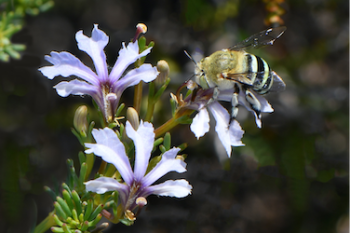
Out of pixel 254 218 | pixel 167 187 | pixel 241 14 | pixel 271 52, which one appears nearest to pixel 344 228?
pixel 254 218

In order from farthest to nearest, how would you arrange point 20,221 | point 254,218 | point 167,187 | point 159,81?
point 254,218
point 20,221
point 159,81
point 167,187

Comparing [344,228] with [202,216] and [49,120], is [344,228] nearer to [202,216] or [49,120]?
[202,216]

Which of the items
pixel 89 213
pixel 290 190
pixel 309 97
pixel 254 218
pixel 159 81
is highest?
pixel 159 81

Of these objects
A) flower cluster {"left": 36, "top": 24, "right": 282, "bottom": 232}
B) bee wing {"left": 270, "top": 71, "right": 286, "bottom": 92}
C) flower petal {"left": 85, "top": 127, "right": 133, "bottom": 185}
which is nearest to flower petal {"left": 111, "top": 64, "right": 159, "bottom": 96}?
flower cluster {"left": 36, "top": 24, "right": 282, "bottom": 232}

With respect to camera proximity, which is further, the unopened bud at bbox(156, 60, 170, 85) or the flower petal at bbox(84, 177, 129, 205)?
the unopened bud at bbox(156, 60, 170, 85)

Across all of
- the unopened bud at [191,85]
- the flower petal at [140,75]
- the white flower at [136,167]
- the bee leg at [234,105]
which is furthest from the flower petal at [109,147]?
the bee leg at [234,105]

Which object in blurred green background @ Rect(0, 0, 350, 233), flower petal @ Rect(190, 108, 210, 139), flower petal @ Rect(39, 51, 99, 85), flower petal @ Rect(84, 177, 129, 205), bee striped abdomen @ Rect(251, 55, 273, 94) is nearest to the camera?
flower petal @ Rect(84, 177, 129, 205)

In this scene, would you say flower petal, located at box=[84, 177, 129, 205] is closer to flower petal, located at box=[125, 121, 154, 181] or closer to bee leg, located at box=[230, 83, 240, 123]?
flower petal, located at box=[125, 121, 154, 181]
